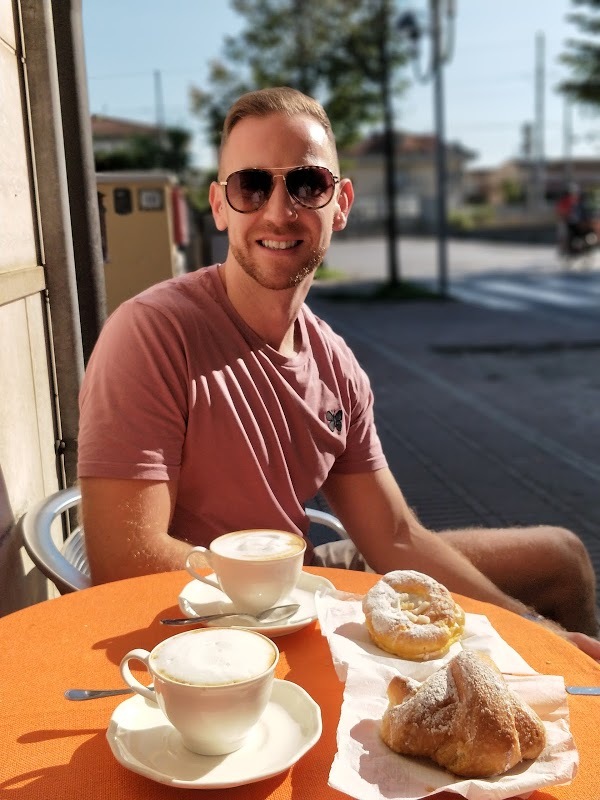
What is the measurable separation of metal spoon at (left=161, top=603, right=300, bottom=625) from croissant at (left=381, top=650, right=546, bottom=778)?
0.37 m

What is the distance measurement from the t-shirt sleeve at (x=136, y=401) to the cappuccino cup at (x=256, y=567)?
496 mm

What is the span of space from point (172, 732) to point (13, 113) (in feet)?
7.70

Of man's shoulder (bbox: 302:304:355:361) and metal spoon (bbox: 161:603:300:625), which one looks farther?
man's shoulder (bbox: 302:304:355:361)

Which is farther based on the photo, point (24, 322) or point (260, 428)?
point (24, 322)

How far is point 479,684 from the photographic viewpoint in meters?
1.19

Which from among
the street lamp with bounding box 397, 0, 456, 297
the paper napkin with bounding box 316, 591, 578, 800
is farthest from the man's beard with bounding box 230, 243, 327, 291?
the street lamp with bounding box 397, 0, 456, 297

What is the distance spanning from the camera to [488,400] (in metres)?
8.76

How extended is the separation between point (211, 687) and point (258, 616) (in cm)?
48

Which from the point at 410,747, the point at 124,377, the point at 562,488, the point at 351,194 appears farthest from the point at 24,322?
the point at 562,488

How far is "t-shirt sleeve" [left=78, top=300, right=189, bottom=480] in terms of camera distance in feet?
6.76

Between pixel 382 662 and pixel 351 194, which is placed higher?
pixel 351 194

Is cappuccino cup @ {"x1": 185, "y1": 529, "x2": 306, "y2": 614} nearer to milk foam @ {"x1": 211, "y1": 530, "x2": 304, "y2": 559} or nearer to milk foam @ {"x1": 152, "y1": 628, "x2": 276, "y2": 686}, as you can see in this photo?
milk foam @ {"x1": 211, "y1": 530, "x2": 304, "y2": 559}

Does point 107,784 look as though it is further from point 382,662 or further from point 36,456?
point 36,456

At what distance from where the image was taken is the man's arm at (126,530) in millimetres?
1997
